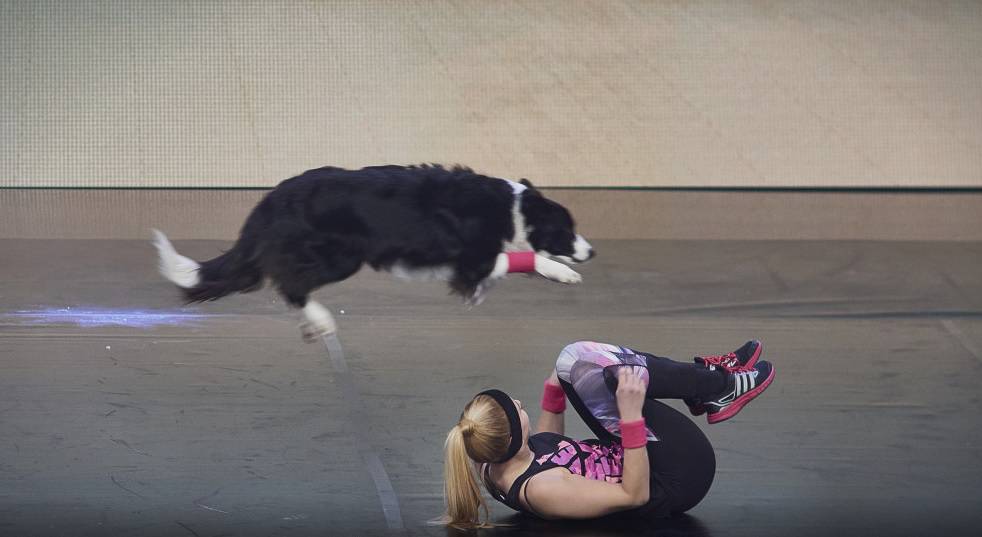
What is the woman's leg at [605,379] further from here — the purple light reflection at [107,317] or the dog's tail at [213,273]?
the purple light reflection at [107,317]

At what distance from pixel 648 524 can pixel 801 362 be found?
152 centimetres

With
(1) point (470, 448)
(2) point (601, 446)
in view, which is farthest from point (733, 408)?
(1) point (470, 448)

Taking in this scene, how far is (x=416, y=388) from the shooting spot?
3611mm

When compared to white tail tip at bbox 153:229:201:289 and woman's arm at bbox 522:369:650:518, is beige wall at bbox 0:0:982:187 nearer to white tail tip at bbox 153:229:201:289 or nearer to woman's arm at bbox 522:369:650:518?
white tail tip at bbox 153:229:201:289

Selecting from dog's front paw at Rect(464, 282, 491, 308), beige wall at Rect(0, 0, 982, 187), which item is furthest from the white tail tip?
beige wall at Rect(0, 0, 982, 187)

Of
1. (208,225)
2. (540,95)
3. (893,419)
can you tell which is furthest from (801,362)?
(540,95)

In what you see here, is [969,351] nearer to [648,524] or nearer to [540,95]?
[648,524]

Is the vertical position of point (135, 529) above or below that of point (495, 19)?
above

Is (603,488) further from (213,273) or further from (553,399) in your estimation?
(213,273)

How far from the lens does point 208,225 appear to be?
653 centimetres

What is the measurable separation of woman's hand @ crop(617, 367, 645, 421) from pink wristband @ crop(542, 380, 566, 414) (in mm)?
375

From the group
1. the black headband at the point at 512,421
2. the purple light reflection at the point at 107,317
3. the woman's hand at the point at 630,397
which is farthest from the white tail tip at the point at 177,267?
the purple light reflection at the point at 107,317

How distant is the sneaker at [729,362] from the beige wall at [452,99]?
5126mm

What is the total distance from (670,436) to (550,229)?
1.90ft
